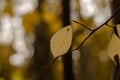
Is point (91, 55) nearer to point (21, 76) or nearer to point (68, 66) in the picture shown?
point (21, 76)

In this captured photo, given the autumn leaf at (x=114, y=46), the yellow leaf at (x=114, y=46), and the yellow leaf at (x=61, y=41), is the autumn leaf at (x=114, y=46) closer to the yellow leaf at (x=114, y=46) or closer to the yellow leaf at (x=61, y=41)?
the yellow leaf at (x=114, y=46)

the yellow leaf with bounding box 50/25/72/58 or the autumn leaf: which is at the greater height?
the yellow leaf with bounding box 50/25/72/58

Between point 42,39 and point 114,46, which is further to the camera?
point 42,39

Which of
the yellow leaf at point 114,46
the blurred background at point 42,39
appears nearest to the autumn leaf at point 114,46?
the yellow leaf at point 114,46

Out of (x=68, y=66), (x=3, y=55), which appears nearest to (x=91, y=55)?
(x=3, y=55)

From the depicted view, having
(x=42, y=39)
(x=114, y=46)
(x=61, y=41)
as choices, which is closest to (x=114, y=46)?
(x=114, y=46)

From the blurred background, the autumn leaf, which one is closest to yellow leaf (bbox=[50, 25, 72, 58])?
the autumn leaf

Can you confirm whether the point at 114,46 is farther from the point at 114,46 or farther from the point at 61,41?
the point at 61,41

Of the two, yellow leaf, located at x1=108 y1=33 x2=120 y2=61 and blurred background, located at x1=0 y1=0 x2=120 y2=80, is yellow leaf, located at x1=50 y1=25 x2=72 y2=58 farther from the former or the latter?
blurred background, located at x1=0 y1=0 x2=120 y2=80

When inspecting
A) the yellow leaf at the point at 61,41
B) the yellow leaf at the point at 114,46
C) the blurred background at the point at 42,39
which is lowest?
the blurred background at the point at 42,39
